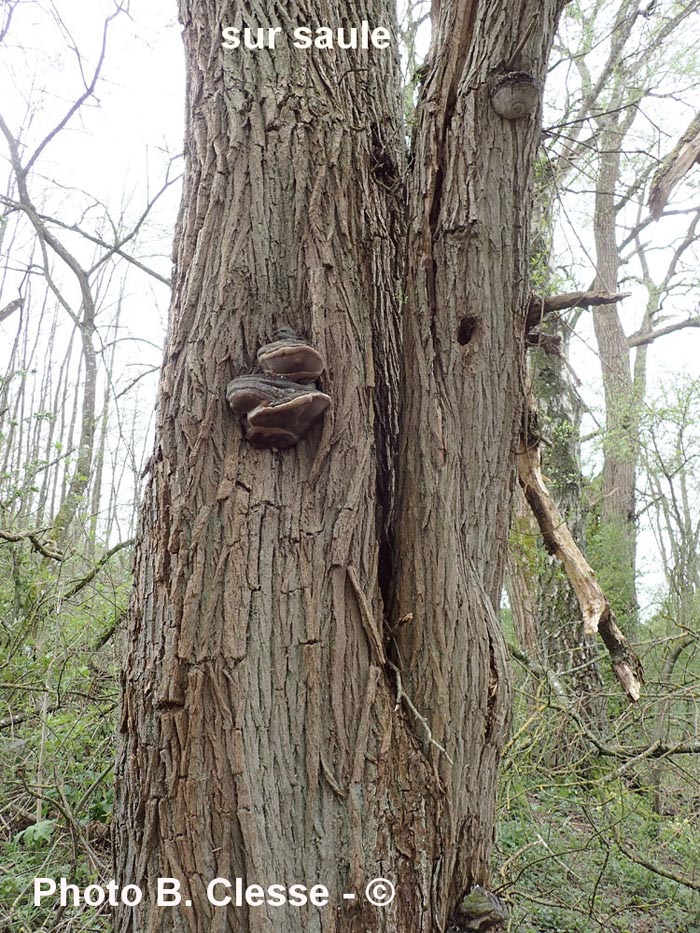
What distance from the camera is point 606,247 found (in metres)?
11.0

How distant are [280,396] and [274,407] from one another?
5 cm

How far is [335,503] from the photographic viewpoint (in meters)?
1.93

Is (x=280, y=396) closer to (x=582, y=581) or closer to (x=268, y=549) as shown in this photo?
(x=268, y=549)

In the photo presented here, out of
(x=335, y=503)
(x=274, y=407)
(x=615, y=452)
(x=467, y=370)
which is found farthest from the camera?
(x=615, y=452)

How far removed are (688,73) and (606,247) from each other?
374 centimetres

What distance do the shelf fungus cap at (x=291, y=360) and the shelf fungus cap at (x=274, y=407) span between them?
3 cm

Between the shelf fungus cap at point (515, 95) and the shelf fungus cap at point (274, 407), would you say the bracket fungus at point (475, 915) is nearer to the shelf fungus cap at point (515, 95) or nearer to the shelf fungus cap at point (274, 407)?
the shelf fungus cap at point (274, 407)

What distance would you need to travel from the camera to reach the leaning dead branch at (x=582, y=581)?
2.71 meters

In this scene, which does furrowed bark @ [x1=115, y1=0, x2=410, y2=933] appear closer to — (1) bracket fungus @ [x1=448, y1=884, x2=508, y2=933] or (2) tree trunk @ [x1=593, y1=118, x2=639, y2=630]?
(1) bracket fungus @ [x1=448, y1=884, x2=508, y2=933]

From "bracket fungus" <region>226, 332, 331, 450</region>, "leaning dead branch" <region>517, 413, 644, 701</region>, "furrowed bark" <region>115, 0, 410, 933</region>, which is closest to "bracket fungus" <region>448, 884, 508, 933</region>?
"furrowed bark" <region>115, 0, 410, 933</region>

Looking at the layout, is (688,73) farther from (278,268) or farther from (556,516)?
(278,268)

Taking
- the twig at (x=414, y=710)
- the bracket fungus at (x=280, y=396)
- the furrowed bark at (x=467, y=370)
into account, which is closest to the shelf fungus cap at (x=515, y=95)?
the furrowed bark at (x=467, y=370)

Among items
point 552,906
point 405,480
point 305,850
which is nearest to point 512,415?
point 405,480

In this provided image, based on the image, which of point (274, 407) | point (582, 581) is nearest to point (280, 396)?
point (274, 407)
